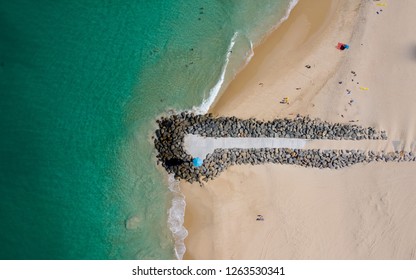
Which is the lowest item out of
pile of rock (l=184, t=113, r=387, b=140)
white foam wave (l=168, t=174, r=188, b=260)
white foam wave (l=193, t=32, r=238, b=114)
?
white foam wave (l=168, t=174, r=188, b=260)

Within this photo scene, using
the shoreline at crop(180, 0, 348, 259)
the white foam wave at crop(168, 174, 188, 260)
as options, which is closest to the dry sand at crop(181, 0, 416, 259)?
the shoreline at crop(180, 0, 348, 259)

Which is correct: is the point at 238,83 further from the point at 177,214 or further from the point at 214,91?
the point at 177,214

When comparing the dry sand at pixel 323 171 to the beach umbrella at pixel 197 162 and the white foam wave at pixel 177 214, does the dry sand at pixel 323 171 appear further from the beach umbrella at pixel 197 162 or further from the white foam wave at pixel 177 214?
the beach umbrella at pixel 197 162

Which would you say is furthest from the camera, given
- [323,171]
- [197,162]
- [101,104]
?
[101,104]

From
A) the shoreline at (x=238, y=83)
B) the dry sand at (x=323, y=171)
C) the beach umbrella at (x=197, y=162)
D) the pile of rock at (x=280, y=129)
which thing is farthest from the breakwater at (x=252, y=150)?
the shoreline at (x=238, y=83)

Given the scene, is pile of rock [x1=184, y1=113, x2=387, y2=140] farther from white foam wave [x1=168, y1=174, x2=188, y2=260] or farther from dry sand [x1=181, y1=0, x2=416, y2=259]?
white foam wave [x1=168, y1=174, x2=188, y2=260]

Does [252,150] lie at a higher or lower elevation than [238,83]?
lower

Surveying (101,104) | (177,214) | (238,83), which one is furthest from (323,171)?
(101,104)

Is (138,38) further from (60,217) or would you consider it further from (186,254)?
(186,254)
